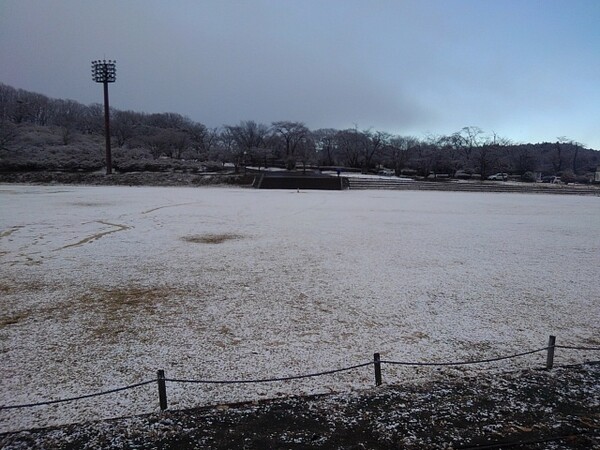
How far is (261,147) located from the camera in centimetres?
7619

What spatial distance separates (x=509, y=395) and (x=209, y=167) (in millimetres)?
51636

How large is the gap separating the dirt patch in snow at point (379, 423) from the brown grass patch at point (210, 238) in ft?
27.0

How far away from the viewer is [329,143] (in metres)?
82.2

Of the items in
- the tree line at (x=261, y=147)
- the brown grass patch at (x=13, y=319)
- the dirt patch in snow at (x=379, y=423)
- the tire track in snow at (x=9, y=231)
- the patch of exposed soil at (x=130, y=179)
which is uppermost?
the tree line at (x=261, y=147)

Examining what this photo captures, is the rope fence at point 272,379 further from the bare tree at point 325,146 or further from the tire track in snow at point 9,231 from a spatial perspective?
the bare tree at point 325,146

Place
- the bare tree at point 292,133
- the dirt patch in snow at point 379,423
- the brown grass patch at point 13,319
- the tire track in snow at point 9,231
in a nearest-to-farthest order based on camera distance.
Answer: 1. the dirt patch in snow at point 379,423
2. the brown grass patch at point 13,319
3. the tire track in snow at point 9,231
4. the bare tree at point 292,133

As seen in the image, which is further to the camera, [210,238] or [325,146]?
[325,146]

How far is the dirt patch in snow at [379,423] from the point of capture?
291cm

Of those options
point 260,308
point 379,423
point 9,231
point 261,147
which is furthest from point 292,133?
point 379,423

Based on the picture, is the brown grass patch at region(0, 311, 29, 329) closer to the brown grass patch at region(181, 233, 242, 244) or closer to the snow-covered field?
the snow-covered field

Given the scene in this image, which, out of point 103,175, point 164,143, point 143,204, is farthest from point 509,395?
point 164,143

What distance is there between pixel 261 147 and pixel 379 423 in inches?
2969

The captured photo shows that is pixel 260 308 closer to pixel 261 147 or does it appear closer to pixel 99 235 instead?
pixel 99 235

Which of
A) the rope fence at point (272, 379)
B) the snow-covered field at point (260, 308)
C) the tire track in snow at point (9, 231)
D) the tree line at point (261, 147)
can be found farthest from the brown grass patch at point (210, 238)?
the tree line at point (261, 147)
